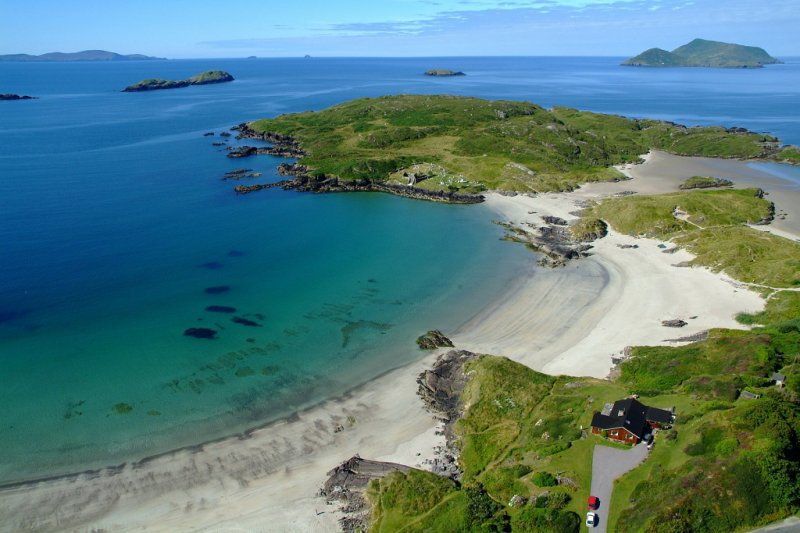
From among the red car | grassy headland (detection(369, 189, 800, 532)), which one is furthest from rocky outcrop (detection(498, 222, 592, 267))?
the red car

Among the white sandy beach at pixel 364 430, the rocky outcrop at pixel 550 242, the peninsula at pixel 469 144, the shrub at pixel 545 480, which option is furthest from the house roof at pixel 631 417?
the peninsula at pixel 469 144

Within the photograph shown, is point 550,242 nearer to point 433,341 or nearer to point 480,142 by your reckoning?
point 433,341

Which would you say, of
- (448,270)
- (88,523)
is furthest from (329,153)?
(88,523)

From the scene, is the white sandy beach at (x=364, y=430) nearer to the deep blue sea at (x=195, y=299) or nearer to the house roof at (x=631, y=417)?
the deep blue sea at (x=195, y=299)

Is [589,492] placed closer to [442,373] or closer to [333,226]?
[442,373]

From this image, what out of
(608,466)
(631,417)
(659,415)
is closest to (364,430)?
(608,466)

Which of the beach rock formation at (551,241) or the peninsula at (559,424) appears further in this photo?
the beach rock formation at (551,241)
